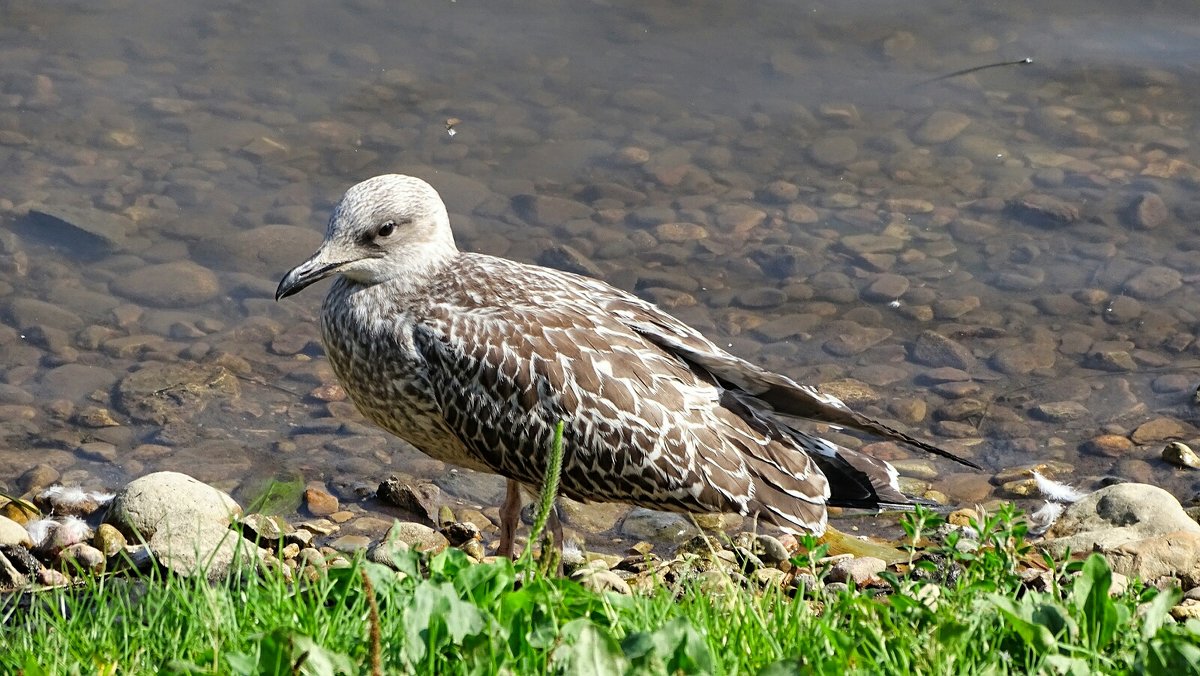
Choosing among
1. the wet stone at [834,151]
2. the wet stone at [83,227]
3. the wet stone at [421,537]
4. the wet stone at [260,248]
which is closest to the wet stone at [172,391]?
the wet stone at [260,248]

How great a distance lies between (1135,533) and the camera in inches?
216

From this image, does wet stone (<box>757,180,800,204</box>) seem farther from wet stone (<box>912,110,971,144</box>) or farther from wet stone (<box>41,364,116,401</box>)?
wet stone (<box>41,364,116,401</box>)

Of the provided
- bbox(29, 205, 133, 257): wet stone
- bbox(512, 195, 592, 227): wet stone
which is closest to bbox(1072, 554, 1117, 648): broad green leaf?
bbox(512, 195, 592, 227): wet stone

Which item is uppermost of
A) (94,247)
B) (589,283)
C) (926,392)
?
(589,283)

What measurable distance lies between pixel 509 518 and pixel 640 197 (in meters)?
3.76

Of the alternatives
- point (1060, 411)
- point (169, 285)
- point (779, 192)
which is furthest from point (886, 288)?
point (169, 285)

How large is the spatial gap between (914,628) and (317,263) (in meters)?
2.94

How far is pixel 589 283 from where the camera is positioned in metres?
5.74

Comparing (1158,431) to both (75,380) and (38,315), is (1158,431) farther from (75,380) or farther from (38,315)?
(38,315)

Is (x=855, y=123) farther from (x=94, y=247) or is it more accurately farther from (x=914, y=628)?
(x=914, y=628)

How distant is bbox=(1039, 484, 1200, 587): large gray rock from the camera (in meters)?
5.03

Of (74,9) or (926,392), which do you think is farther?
(74,9)

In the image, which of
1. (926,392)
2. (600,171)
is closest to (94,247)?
(600,171)

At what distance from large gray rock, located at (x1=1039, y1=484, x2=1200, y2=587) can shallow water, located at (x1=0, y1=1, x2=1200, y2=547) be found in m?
0.76
